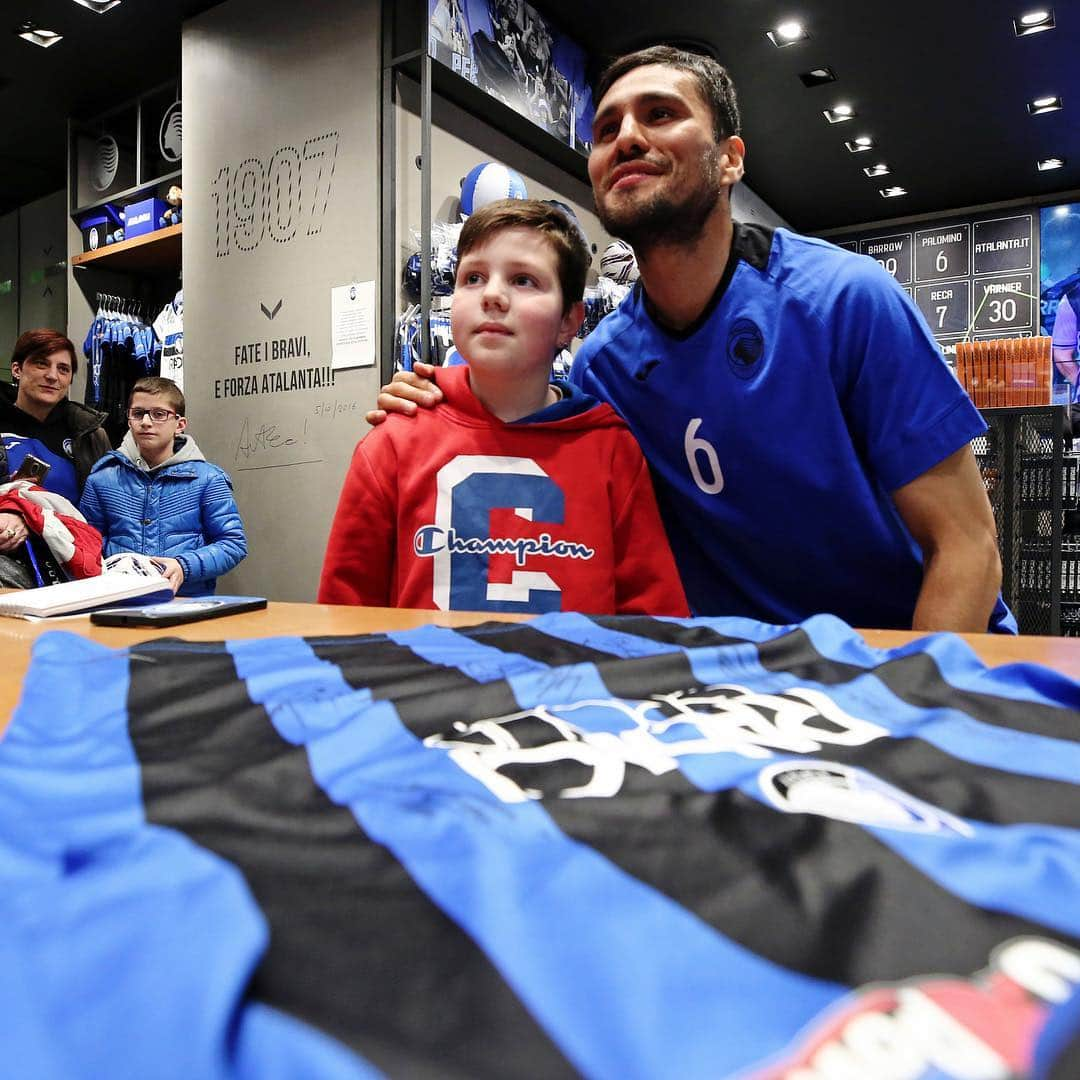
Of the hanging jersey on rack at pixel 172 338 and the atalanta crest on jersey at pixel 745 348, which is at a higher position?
the hanging jersey on rack at pixel 172 338

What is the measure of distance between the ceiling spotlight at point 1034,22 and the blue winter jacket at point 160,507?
151 inches

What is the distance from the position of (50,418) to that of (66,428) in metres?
0.06

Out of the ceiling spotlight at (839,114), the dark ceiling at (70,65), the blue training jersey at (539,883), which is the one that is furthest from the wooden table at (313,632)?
the ceiling spotlight at (839,114)

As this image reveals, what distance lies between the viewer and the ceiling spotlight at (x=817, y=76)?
3.84 meters

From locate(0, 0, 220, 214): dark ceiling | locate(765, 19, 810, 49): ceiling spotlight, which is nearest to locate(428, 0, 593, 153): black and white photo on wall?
locate(765, 19, 810, 49): ceiling spotlight

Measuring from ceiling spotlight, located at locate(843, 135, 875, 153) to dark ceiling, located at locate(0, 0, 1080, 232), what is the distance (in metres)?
0.05

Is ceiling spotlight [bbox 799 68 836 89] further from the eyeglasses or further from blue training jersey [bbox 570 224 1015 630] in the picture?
the eyeglasses

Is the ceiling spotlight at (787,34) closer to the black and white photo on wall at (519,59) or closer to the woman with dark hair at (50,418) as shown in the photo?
the black and white photo on wall at (519,59)

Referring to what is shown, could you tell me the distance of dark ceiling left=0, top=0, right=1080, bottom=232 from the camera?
130 inches

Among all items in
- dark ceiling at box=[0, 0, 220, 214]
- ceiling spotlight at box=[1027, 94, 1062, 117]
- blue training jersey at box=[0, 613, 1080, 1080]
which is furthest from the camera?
ceiling spotlight at box=[1027, 94, 1062, 117]

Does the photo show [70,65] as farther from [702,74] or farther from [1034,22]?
[1034,22]

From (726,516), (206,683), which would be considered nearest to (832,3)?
(726,516)

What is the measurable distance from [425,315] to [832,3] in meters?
2.29

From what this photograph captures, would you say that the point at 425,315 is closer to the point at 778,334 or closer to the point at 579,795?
the point at 778,334
